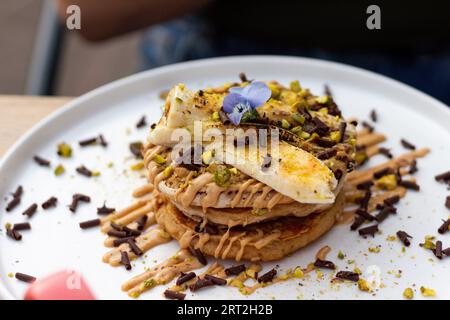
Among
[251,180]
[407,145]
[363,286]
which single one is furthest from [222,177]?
[407,145]

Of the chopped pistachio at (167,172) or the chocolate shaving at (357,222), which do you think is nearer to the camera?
the chopped pistachio at (167,172)

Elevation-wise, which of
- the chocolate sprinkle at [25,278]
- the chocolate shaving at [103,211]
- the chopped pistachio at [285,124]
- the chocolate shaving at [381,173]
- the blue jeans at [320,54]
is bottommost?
the chocolate sprinkle at [25,278]

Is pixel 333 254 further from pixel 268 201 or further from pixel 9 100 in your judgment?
pixel 9 100

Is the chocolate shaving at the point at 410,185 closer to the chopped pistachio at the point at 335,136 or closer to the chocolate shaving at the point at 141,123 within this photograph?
the chopped pistachio at the point at 335,136

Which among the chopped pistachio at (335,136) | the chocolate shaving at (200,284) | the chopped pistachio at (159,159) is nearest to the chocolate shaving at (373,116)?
the chopped pistachio at (335,136)

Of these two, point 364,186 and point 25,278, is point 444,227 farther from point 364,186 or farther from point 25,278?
point 25,278
